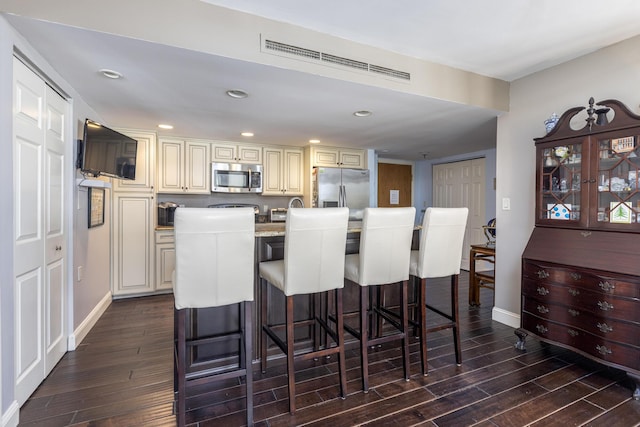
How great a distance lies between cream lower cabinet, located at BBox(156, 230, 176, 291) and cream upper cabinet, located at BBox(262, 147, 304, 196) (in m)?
1.48

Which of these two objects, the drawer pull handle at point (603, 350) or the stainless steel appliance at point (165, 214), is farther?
the stainless steel appliance at point (165, 214)

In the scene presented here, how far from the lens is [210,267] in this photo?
169 centimetres

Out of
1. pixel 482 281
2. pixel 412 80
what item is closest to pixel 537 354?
pixel 482 281

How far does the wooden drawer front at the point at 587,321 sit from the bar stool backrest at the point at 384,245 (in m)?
1.17

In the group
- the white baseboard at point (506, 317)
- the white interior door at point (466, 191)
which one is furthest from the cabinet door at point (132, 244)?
the white interior door at point (466, 191)

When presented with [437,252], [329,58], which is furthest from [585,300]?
[329,58]

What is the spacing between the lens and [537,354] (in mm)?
2566

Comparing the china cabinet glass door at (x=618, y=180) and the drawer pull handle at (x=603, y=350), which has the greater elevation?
the china cabinet glass door at (x=618, y=180)

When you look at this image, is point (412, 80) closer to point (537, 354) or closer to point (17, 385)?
point (537, 354)

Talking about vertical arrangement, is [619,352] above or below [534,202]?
below

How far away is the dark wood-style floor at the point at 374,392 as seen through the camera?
1786 millimetres

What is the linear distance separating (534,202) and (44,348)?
4036 millimetres

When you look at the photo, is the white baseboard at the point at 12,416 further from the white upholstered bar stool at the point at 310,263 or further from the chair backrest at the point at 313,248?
the chair backrest at the point at 313,248

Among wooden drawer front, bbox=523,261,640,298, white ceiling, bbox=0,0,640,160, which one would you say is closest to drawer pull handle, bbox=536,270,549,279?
wooden drawer front, bbox=523,261,640,298
